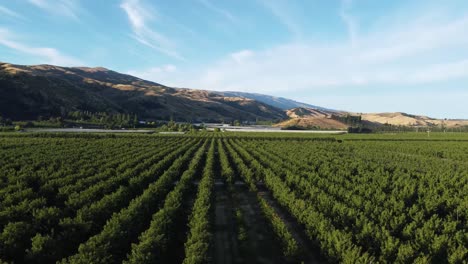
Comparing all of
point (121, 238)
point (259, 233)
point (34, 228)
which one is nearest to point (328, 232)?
point (259, 233)

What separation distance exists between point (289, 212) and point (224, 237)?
6.19m

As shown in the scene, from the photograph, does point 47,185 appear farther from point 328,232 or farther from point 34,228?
point 328,232

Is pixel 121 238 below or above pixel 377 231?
below

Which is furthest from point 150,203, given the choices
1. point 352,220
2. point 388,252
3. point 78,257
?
point 388,252

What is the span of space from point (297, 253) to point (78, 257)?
9.17 m

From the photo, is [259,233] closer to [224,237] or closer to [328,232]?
[224,237]

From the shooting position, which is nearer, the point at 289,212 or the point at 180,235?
the point at 180,235

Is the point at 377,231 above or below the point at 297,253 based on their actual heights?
above

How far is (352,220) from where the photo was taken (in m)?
17.9

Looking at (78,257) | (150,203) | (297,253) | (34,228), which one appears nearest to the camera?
(78,257)

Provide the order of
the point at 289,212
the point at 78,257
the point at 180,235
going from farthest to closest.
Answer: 1. the point at 289,212
2. the point at 180,235
3. the point at 78,257

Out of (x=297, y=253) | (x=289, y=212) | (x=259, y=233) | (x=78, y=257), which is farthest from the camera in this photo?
(x=289, y=212)

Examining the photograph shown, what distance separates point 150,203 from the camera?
20.8m

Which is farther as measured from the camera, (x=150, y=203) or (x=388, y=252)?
(x=150, y=203)
